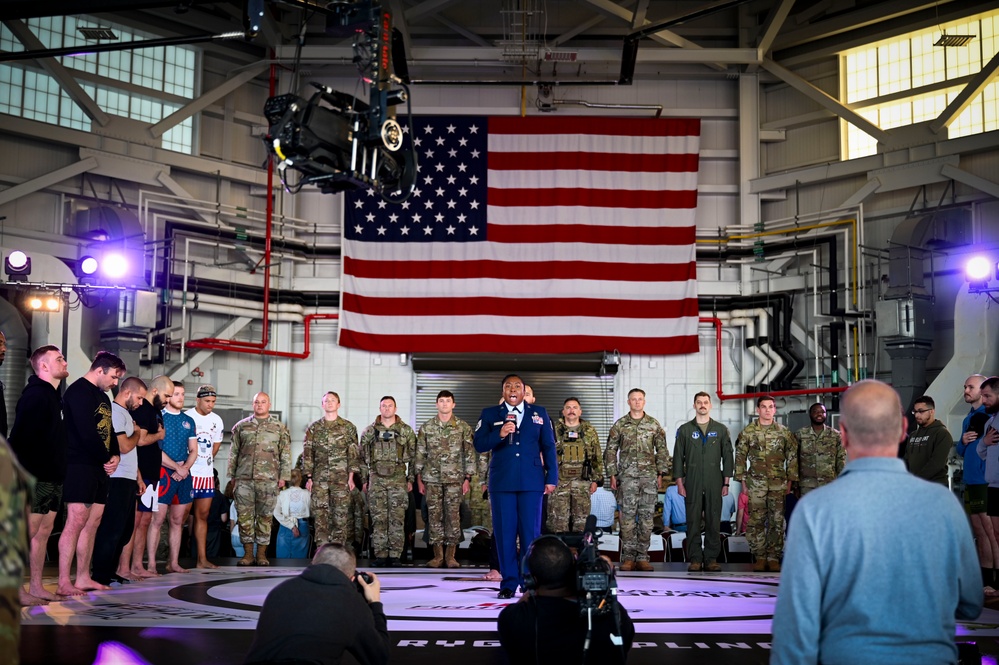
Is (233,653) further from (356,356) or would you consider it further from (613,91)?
(613,91)

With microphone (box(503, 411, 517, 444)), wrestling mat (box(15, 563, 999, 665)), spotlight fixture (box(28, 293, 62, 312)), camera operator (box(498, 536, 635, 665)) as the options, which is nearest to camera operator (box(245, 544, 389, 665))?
camera operator (box(498, 536, 635, 665))

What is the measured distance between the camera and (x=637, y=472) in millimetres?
10711

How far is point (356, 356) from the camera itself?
15945 millimetres

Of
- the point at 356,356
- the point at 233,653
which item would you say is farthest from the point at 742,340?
the point at 233,653

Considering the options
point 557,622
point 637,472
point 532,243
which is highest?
point 532,243

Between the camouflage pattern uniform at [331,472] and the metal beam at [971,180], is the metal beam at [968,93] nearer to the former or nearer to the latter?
the metal beam at [971,180]

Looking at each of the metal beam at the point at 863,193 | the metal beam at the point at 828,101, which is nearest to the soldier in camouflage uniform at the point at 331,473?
the metal beam at the point at 863,193

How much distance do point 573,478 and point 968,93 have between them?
8.27m

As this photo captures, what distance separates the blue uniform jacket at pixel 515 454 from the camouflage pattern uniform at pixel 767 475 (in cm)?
358

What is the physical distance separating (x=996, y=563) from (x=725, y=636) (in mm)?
3932

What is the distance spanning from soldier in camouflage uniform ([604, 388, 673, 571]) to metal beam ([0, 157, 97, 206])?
863 cm

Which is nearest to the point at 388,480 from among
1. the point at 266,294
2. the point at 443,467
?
the point at 443,467

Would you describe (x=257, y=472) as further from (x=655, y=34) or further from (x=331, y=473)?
(x=655, y=34)

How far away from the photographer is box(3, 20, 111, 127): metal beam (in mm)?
13836
